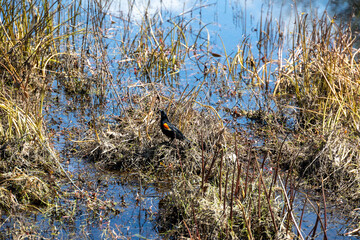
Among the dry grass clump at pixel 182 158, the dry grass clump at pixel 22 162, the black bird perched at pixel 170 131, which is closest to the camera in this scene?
the dry grass clump at pixel 182 158

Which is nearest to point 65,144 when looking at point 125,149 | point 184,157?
point 125,149

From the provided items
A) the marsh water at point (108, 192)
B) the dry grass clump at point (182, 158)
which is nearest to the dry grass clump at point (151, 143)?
the dry grass clump at point (182, 158)

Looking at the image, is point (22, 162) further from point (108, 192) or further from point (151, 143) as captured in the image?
point (151, 143)

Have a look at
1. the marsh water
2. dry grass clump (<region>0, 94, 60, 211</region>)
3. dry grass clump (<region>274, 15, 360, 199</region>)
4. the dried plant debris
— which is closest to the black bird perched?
the dried plant debris

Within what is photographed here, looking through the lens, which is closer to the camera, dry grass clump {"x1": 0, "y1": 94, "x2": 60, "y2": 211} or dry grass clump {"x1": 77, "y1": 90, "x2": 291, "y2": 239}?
dry grass clump {"x1": 77, "y1": 90, "x2": 291, "y2": 239}

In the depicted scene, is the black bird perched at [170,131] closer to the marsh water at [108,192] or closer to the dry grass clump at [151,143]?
the dry grass clump at [151,143]

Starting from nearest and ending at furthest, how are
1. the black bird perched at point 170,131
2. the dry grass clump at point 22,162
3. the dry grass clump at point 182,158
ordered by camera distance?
1. the dry grass clump at point 182,158
2. the dry grass clump at point 22,162
3. the black bird perched at point 170,131

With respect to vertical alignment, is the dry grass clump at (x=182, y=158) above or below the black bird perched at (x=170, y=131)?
below

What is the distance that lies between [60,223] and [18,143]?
1.00 meters

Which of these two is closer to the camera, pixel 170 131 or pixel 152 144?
pixel 170 131

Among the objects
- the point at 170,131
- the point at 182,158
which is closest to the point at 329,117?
the point at 182,158

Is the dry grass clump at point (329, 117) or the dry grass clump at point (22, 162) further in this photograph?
the dry grass clump at point (329, 117)

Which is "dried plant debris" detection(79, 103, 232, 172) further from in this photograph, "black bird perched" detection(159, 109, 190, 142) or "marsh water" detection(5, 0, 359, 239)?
"marsh water" detection(5, 0, 359, 239)

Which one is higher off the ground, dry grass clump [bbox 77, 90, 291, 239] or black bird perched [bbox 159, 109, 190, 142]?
black bird perched [bbox 159, 109, 190, 142]
